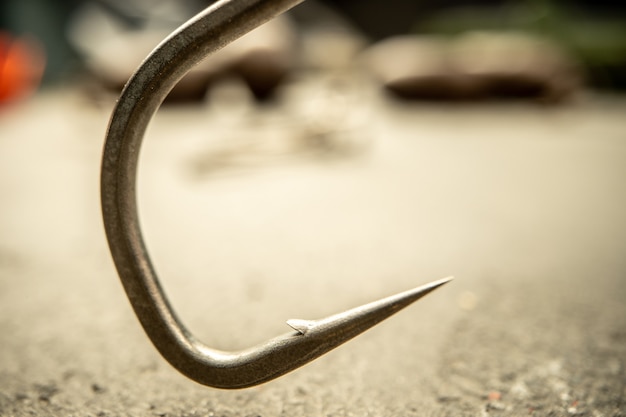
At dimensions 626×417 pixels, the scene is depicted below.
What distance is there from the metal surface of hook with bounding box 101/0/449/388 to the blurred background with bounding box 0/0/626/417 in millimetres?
282

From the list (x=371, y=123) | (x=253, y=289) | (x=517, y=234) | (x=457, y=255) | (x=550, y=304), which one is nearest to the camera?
(x=550, y=304)

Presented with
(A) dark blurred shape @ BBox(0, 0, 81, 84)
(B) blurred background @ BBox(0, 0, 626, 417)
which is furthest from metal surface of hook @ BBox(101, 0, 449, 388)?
(A) dark blurred shape @ BBox(0, 0, 81, 84)

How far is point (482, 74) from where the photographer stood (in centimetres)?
607

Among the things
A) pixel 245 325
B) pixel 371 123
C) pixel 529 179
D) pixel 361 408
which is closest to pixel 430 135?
pixel 371 123

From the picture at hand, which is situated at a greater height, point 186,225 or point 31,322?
point 186,225

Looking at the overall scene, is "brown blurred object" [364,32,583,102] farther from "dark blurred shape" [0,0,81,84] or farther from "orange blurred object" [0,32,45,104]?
"dark blurred shape" [0,0,81,84]

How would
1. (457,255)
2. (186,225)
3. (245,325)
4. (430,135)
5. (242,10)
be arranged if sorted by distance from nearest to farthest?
→ (242,10) → (245,325) → (457,255) → (186,225) → (430,135)

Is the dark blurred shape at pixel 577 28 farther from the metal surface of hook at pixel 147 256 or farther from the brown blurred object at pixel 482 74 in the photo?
the metal surface of hook at pixel 147 256

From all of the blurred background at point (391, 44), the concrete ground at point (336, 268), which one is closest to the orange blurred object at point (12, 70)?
the blurred background at point (391, 44)

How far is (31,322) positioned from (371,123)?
400 cm

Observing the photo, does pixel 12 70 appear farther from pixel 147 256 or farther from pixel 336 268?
pixel 147 256

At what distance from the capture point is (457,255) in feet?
6.55

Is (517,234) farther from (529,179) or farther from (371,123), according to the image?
(371,123)

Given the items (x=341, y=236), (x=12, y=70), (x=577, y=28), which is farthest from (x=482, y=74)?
(x=12, y=70)
